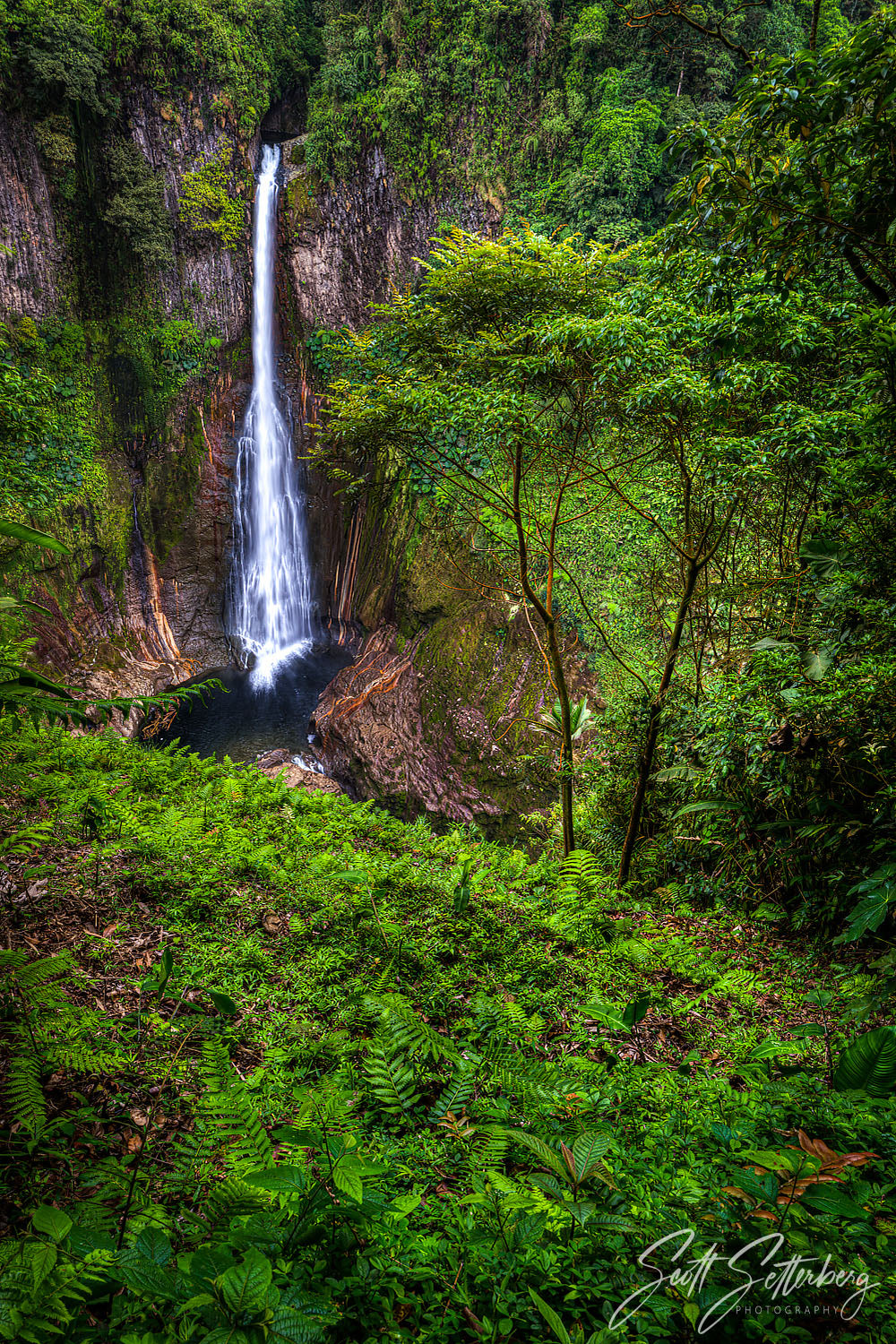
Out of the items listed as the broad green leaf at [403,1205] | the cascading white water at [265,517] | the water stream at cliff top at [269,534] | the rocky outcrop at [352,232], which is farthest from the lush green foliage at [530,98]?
the broad green leaf at [403,1205]

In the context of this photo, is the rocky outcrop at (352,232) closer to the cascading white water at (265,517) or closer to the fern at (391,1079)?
the cascading white water at (265,517)

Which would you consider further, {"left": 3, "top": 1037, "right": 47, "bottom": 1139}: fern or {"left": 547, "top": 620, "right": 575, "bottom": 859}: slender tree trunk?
{"left": 547, "top": 620, "right": 575, "bottom": 859}: slender tree trunk

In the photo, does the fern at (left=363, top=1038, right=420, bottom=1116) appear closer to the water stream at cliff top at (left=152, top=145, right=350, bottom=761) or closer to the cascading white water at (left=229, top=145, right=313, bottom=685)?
the water stream at cliff top at (left=152, top=145, right=350, bottom=761)

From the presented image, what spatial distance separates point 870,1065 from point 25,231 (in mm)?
17691

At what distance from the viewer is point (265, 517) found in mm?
15734

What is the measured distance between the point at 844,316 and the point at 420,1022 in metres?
5.01

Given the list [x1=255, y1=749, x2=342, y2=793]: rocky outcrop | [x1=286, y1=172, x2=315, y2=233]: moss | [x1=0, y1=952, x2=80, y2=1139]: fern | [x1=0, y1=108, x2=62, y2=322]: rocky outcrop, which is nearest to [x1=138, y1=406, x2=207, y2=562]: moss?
[x1=0, y1=108, x2=62, y2=322]: rocky outcrop

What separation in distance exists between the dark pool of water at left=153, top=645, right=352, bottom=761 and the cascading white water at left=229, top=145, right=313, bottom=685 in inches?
30.3

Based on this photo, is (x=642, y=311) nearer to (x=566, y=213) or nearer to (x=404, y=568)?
(x=404, y=568)

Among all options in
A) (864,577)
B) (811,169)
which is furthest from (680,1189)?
(811,169)

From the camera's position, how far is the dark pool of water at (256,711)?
12.2 meters

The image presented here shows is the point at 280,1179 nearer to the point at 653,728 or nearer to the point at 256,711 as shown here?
the point at 653,728

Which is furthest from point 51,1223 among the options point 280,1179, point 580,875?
point 580,875

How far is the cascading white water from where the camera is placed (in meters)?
15.6
